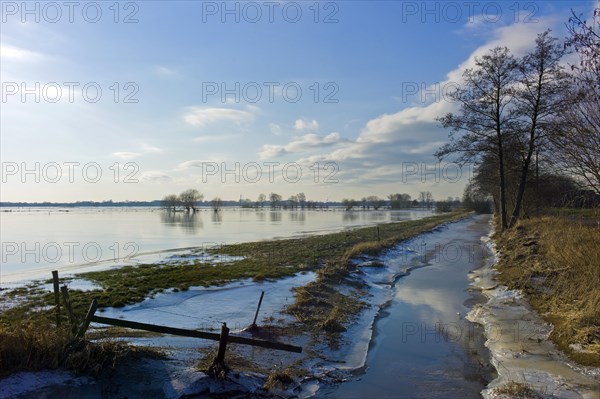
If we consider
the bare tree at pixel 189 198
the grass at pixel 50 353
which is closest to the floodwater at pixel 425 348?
the grass at pixel 50 353

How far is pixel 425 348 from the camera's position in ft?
32.6

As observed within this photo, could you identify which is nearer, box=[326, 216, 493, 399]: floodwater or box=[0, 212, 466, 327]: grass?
box=[326, 216, 493, 399]: floodwater

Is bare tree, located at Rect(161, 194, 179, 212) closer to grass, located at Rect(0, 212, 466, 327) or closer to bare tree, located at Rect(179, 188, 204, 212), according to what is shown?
bare tree, located at Rect(179, 188, 204, 212)

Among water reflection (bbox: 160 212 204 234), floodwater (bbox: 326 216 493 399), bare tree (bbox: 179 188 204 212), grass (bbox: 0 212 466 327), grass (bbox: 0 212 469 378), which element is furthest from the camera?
bare tree (bbox: 179 188 204 212)

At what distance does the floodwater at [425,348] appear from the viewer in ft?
25.4

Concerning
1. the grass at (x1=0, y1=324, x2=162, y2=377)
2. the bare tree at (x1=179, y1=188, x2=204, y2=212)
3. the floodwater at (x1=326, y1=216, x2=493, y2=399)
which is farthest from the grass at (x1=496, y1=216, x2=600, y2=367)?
the bare tree at (x1=179, y1=188, x2=204, y2=212)

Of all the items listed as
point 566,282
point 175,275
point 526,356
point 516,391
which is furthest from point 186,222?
point 516,391

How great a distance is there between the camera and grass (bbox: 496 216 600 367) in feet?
30.5

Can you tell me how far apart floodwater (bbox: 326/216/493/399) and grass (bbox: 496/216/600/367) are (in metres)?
1.69

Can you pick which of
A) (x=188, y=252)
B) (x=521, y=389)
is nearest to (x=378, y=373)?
(x=521, y=389)

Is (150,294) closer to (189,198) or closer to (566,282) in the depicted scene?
(566,282)

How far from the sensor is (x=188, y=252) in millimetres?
30609

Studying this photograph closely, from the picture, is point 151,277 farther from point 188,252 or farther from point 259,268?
point 188,252

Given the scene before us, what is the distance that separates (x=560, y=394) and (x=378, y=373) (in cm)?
302
